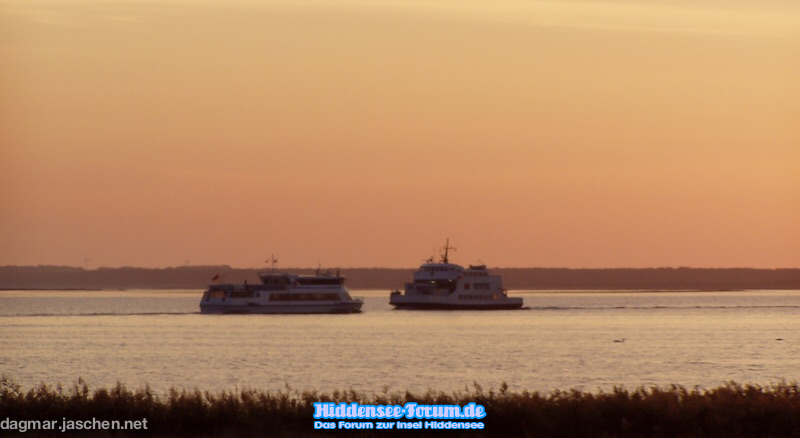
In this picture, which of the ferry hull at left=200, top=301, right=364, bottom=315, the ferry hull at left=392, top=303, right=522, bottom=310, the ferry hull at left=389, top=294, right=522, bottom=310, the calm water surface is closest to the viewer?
the calm water surface

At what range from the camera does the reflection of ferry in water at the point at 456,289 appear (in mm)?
169000

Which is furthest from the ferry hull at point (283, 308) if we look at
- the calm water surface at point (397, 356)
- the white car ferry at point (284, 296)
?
the calm water surface at point (397, 356)

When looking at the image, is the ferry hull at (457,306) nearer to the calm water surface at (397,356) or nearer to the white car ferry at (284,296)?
the white car ferry at (284,296)

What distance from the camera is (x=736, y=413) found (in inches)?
1024

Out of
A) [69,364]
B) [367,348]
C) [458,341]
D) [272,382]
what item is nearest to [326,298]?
[458,341]

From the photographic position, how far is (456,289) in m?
169

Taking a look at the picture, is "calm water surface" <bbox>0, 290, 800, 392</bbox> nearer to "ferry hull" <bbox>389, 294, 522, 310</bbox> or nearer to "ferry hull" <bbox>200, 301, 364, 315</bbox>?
"ferry hull" <bbox>200, 301, 364, 315</bbox>

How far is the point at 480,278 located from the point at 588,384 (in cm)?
11695

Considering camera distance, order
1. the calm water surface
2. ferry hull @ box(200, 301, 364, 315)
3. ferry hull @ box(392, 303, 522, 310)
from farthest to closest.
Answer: ferry hull @ box(392, 303, 522, 310) → ferry hull @ box(200, 301, 364, 315) → the calm water surface

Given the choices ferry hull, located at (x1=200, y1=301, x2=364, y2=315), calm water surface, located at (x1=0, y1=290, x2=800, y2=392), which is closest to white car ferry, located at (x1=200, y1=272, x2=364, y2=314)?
ferry hull, located at (x1=200, y1=301, x2=364, y2=315)

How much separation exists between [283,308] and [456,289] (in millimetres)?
31653

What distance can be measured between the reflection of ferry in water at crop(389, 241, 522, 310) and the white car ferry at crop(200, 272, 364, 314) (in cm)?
1950

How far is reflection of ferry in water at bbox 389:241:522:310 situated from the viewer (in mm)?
169000

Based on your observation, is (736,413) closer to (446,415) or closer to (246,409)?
(446,415)
